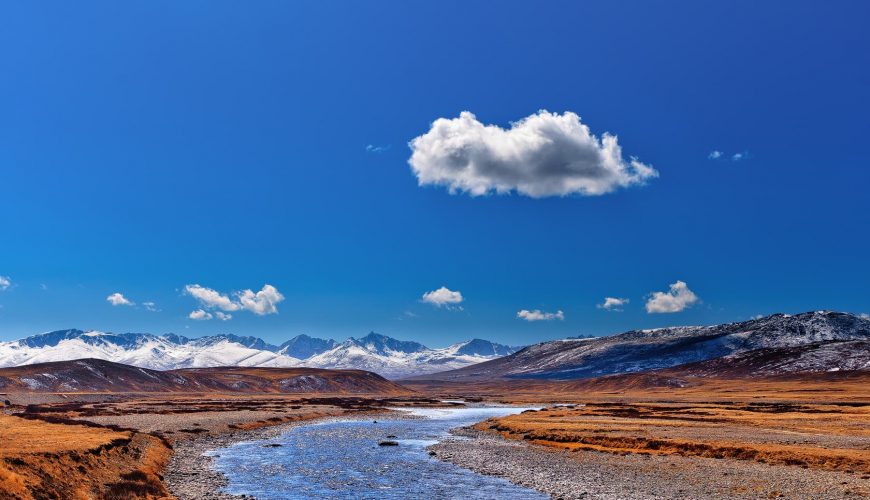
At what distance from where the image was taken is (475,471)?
142 ft

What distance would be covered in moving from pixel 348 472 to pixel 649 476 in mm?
20711

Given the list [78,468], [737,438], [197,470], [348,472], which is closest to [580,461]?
[348,472]

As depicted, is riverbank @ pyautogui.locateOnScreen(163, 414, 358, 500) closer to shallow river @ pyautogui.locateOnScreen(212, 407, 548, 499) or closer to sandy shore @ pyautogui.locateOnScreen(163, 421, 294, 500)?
sandy shore @ pyautogui.locateOnScreen(163, 421, 294, 500)

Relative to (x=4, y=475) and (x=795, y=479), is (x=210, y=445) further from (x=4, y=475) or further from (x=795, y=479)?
(x=795, y=479)

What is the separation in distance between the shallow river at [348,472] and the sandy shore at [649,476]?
8.53 ft

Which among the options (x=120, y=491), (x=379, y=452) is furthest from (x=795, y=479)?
(x=120, y=491)

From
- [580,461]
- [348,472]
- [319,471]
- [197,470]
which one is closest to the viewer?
[197,470]

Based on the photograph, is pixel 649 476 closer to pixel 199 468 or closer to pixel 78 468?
pixel 199 468

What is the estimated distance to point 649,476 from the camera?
128 ft

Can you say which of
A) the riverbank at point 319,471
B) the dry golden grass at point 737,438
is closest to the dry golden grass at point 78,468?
the riverbank at point 319,471

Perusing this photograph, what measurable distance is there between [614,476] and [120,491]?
2938 cm

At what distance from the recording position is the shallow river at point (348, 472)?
35.0 m

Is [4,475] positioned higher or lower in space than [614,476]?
higher

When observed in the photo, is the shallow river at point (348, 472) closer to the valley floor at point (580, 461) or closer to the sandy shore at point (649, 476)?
the valley floor at point (580, 461)
